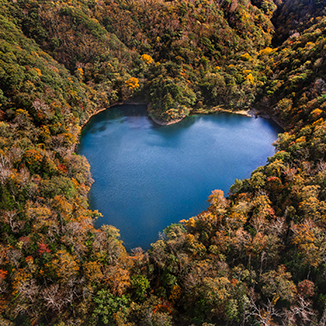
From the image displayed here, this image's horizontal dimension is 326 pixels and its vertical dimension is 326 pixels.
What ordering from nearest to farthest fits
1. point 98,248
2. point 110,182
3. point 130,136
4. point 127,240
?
point 98,248
point 127,240
point 110,182
point 130,136

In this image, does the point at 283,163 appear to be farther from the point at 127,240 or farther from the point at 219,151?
the point at 127,240

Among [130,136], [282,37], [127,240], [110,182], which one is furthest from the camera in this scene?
[282,37]

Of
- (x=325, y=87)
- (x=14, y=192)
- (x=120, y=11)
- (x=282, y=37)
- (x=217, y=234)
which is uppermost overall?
(x=282, y=37)

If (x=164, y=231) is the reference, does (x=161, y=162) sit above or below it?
above

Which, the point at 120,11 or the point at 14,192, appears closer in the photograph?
the point at 14,192

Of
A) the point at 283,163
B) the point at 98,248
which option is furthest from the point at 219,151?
the point at 98,248

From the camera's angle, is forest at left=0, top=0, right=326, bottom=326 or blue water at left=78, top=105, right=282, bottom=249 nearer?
forest at left=0, top=0, right=326, bottom=326

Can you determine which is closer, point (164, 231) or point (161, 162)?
point (164, 231)

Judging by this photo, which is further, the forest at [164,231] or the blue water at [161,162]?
the blue water at [161,162]
